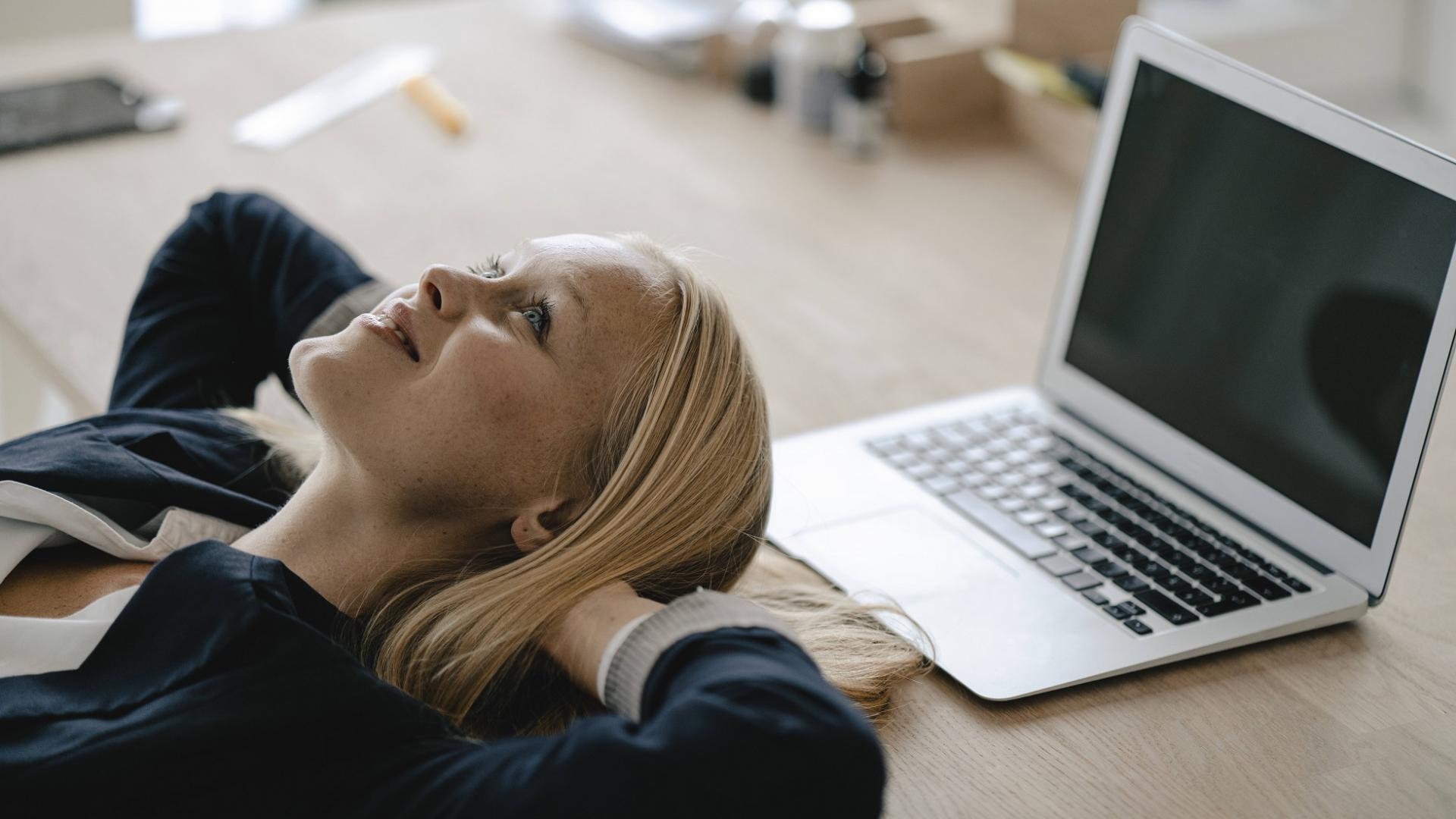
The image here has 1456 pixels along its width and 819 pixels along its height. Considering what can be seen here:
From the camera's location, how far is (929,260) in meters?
1.62

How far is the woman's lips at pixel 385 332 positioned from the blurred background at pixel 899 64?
2.19ft

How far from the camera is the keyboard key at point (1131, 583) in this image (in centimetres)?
101

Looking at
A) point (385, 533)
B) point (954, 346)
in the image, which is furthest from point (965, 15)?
point (385, 533)

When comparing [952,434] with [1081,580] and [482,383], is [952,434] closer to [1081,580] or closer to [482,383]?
[1081,580]

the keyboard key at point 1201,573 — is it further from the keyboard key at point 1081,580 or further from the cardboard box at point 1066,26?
the cardboard box at point 1066,26

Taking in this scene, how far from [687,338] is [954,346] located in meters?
0.55

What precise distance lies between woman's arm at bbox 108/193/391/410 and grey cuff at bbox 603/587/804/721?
0.56 meters

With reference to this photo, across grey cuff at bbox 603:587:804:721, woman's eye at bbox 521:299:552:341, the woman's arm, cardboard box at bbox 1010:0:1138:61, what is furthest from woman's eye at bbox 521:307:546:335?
cardboard box at bbox 1010:0:1138:61

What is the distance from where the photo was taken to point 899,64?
1.86 metres

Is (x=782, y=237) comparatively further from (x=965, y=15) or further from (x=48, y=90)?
(x=48, y=90)

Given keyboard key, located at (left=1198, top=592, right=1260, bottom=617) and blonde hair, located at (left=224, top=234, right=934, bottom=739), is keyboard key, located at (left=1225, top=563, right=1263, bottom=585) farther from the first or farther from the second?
blonde hair, located at (left=224, top=234, right=934, bottom=739)

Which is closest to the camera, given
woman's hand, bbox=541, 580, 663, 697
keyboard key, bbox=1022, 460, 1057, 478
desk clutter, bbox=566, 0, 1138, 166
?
woman's hand, bbox=541, 580, 663, 697

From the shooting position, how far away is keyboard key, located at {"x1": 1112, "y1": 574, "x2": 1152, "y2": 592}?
1.01m

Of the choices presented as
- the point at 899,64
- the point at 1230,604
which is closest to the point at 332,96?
the point at 899,64
